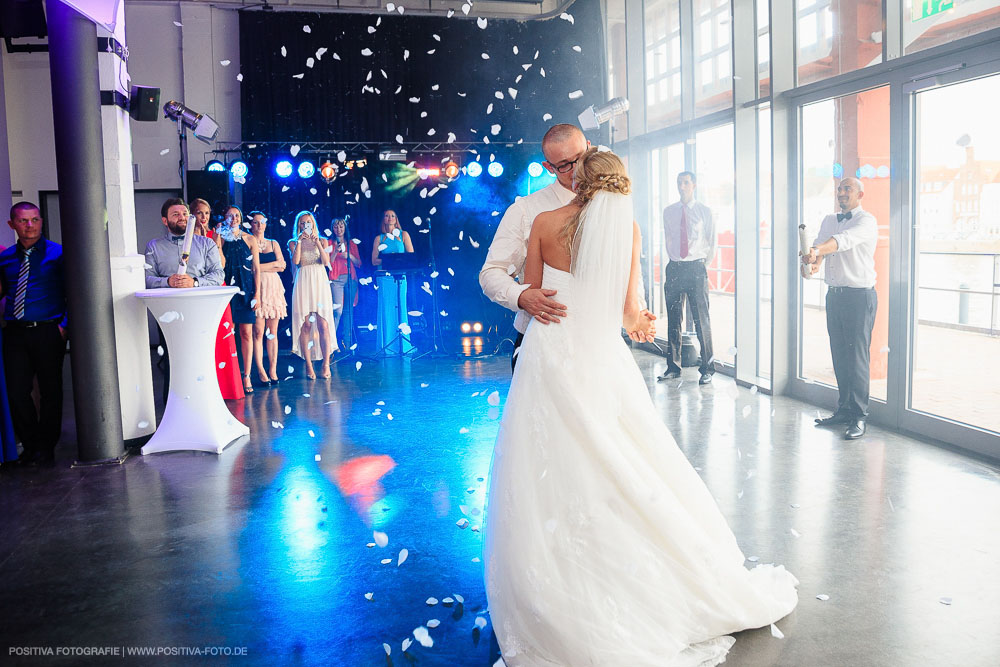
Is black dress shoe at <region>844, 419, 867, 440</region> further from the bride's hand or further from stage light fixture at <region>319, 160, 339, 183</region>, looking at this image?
stage light fixture at <region>319, 160, 339, 183</region>

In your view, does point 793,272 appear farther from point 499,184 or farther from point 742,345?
point 499,184

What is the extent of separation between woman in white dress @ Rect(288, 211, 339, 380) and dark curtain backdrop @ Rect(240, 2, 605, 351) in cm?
250

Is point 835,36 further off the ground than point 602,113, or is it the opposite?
point 602,113

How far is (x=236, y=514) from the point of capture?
158 inches

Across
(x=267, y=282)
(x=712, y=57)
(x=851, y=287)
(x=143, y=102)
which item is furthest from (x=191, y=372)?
(x=712, y=57)

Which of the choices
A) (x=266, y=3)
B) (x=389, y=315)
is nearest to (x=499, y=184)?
(x=389, y=315)

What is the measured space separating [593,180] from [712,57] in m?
6.07

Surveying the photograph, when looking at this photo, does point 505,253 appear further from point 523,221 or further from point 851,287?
point 851,287

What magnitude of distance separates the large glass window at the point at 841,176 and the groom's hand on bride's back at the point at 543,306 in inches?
148

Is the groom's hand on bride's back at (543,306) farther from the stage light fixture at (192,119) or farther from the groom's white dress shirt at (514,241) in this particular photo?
the stage light fixture at (192,119)

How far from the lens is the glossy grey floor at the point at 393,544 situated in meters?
2.64

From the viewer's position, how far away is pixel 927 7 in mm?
4941

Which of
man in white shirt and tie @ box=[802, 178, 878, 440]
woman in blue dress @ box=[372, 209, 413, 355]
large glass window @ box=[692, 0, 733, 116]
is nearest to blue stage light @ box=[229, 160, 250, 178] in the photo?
woman in blue dress @ box=[372, 209, 413, 355]

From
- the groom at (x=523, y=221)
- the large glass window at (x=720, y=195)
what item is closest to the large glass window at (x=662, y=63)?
the large glass window at (x=720, y=195)
